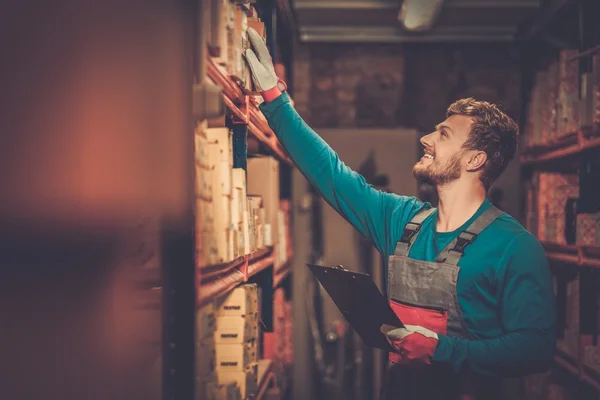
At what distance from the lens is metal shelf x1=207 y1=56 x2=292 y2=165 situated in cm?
178

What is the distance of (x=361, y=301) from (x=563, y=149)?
2.22 metres

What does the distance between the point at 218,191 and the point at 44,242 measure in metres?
0.50

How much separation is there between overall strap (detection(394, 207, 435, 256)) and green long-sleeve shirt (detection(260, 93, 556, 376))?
0.07 feet

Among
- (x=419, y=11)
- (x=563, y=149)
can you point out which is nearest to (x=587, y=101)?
(x=563, y=149)

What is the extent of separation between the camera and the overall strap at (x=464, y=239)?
2.07 m

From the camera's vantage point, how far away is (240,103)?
89.1 inches

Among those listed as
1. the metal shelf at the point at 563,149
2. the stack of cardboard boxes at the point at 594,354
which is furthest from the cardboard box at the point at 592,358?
the metal shelf at the point at 563,149

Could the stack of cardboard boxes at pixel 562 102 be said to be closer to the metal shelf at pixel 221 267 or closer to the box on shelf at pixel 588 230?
the box on shelf at pixel 588 230

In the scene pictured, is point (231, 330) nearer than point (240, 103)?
Yes

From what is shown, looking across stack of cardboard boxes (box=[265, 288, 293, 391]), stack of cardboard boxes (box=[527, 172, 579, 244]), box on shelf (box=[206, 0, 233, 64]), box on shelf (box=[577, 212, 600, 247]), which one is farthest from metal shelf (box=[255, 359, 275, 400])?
stack of cardboard boxes (box=[527, 172, 579, 244])

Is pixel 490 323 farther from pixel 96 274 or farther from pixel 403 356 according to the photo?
pixel 96 274

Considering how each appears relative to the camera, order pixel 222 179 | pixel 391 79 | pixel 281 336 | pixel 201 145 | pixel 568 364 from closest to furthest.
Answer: pixel 201 145
pixel 222 179
pixel 568 364
pixel 281 336
pixel 391 79

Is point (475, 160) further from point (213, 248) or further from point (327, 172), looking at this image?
point (213, 248)

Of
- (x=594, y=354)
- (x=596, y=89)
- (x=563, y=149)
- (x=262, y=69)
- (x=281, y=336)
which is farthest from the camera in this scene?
(x=281, y=336)
